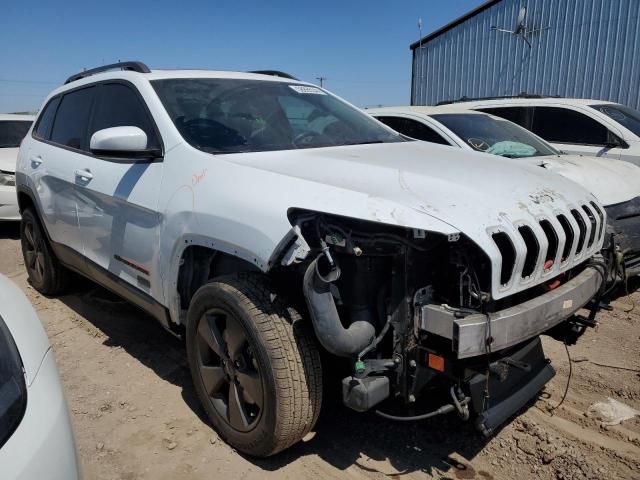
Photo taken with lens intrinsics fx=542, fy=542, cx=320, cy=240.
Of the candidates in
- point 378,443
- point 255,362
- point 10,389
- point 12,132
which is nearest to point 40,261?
point 255,362

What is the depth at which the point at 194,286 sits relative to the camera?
9.54 ft

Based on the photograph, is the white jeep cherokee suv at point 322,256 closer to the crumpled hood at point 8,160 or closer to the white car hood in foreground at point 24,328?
the white car hood in foreground at point 24,328

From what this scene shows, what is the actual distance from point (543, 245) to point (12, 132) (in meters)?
9.56

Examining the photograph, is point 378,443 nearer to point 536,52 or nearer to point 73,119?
point 73,119

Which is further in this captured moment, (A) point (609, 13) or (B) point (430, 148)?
(A) point (609, 13)

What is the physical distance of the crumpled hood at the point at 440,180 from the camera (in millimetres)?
2143

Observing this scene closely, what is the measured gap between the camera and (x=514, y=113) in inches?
308

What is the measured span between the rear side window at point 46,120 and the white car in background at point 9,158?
3.46 m

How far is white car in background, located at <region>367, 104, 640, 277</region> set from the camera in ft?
14.1

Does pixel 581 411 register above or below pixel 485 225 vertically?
below

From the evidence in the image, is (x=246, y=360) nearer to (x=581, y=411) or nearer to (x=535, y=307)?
(x=535, y=307)

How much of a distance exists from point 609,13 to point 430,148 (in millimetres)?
14440

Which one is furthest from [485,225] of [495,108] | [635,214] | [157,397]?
[495,108]

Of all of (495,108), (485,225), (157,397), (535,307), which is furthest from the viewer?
(495,108)
